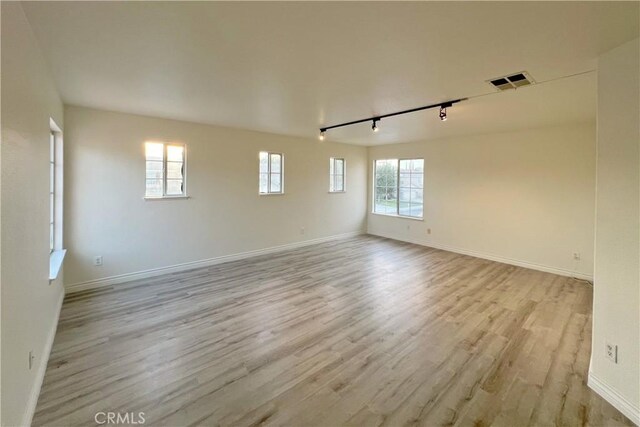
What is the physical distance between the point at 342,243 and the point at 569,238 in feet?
13.6

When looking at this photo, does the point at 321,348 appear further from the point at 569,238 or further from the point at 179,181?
the point at 569,238

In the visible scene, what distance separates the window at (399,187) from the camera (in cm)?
698

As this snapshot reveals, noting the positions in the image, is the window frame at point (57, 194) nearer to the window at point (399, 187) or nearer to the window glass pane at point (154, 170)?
the window glass pane at point (154, 170)

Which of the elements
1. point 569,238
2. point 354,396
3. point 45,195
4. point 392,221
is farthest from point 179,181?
point 569,238

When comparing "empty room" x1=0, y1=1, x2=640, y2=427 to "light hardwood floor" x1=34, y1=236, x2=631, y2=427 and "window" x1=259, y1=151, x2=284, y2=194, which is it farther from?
"window" x1=259, y1=151, x2=284, y2=194

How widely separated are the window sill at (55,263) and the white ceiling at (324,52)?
1.81m

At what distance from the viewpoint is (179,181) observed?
4773 millimetres

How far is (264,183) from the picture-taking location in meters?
5.93

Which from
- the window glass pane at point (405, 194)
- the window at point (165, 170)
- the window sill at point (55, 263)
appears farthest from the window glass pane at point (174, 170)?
the window glass pane at point (405, 194)

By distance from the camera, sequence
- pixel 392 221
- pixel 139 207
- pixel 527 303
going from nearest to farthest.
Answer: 1. pixel 527 303
2. pixel 139 207
3. pixel 392 221

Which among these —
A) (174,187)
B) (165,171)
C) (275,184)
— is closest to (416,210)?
(275,184)

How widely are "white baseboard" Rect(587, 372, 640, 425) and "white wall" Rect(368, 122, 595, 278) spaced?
10.7 feet

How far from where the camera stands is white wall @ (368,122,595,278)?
4621 millimetres

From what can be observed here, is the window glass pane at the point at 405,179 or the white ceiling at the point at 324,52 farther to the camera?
the window glass pane at the point at 405,179
